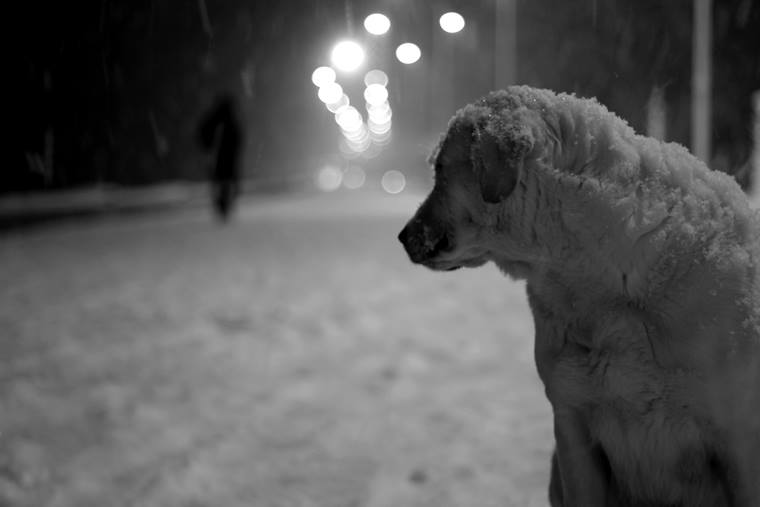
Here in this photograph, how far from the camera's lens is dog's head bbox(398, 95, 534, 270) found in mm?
2709

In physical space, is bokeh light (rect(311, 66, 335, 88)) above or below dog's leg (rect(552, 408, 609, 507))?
above

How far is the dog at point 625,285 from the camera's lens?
261 centimetres

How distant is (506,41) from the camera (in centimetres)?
2691

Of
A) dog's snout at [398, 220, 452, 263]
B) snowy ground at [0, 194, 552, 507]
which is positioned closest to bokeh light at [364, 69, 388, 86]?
snowy ground at [0, 194, 552, 507]

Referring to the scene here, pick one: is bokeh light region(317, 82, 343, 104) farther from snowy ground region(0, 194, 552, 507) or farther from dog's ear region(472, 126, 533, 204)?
dog's ear region(472, 126, 533, 204)

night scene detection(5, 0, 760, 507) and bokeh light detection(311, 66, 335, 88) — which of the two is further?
bokeh light detection(311, 66, 335, 88)

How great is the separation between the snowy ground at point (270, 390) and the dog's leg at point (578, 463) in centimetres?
111

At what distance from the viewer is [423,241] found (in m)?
2.98

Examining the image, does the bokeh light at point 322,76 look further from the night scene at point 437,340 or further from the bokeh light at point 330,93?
the night scene at point 437,340

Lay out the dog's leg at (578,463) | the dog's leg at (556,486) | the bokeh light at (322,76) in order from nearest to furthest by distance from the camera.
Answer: the dog's leg at (578,463) → the dog's leg at (556,486) → the bokeh light at (322,76)

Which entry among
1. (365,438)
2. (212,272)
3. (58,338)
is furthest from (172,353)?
(212,272)

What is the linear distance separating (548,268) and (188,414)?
324 centimetres

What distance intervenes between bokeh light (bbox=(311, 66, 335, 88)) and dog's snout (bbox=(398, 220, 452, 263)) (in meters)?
50.9

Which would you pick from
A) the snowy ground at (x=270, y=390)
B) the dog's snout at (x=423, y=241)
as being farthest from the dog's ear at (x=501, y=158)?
the snowy ground at (x=270, y=390)
